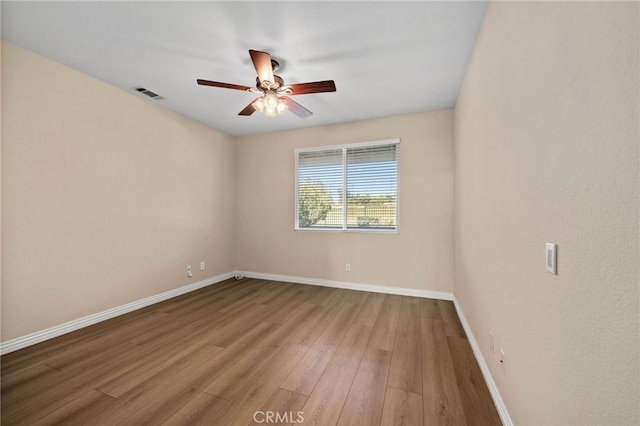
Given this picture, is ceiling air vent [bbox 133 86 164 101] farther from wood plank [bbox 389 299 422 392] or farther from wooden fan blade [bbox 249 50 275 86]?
wood plank [bbox 389 299 422 392]

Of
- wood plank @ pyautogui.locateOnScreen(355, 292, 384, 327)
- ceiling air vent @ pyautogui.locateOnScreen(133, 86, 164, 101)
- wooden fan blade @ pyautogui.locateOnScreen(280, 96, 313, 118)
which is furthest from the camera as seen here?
ceiling air vent @ pyautogui.locateOnScreen(133, 86, 164, 101)

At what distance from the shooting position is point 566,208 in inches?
32.6

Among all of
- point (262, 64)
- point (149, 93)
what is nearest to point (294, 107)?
point (262, 64)

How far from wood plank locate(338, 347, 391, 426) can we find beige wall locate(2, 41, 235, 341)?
112 inches

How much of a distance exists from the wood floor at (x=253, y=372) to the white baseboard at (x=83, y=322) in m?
0.08

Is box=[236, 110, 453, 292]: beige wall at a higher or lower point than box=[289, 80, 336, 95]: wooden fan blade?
lower

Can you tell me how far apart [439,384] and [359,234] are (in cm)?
229

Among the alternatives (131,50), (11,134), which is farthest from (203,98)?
(11,134)

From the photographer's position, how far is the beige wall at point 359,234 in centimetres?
340

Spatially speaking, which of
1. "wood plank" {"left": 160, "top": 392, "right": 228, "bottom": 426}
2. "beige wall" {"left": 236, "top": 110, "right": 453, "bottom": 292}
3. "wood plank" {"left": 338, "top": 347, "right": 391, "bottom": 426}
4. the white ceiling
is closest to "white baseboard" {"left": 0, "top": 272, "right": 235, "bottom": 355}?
"beige wall" {"left": 236, "top": 110, "right": 453, "bottom": 292}

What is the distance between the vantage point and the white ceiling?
5.74 feet

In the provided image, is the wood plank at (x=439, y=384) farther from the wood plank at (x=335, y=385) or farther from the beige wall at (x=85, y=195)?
the beige wall at (x=85, y=195)

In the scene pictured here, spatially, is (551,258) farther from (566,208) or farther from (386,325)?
(386,325)

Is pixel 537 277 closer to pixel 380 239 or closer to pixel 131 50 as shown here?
pixel 380 239
